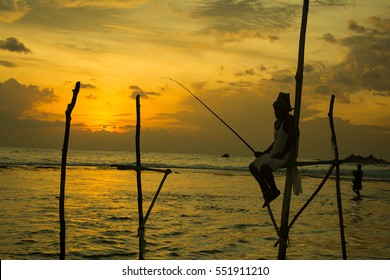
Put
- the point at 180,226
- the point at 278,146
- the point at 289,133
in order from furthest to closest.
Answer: the point at 180,226, the point at 278,146, the point at 289,133

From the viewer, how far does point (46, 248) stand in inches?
386

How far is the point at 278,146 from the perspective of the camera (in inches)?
224

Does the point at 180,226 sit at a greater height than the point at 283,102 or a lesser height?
greater

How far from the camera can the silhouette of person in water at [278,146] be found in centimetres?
559

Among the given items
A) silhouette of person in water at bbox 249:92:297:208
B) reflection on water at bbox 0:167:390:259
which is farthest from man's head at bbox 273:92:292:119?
reflection on water at bbox 0:167:390:259

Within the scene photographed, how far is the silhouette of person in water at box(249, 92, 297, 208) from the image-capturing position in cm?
559

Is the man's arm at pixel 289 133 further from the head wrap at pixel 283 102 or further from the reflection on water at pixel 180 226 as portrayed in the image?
the reflection on water at pixel 180 226

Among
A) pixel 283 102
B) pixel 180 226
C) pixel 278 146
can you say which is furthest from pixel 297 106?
pixel 180 226

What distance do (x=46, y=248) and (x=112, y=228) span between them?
247cm

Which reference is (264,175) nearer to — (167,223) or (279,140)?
(279,140)

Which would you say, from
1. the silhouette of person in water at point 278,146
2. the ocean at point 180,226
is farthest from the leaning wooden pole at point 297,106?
the ocean at point 180,226

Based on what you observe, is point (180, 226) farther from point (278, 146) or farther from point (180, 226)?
point (278, 146)

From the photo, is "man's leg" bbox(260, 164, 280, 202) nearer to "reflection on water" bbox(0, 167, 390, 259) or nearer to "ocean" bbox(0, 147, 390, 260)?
"ocean" bbox(0, 147, 390, 260)
